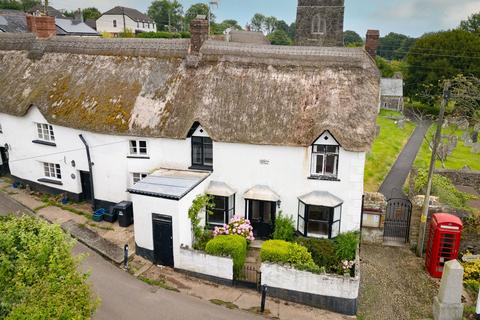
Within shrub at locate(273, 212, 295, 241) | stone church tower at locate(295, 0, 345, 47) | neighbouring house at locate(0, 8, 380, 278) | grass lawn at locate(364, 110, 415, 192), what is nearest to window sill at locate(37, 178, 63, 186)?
neighbouring house at locate(0, 8, 380, 278)

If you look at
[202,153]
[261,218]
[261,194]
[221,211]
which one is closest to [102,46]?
[202,153]

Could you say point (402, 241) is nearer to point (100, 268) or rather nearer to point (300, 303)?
point (300, 303)

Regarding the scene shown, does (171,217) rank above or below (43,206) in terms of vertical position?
above

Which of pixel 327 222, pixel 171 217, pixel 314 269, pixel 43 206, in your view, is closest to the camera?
pixel 314 269

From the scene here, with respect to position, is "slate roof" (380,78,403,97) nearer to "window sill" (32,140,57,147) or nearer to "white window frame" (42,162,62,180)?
"white window frame" (42,162,62,180)

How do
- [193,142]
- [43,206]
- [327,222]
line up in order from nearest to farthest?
[327,222] → [193,142] → [43,206]

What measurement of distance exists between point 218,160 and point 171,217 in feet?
12.2

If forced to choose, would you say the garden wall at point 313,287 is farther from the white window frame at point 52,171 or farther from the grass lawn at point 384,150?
the white window frame at point 52,171

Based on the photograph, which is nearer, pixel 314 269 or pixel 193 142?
pixel 314 269

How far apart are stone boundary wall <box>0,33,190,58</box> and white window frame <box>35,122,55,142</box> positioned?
4423mm

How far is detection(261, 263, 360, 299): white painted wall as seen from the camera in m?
13.8

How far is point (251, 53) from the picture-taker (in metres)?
19.2

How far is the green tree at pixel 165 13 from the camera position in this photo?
109312 mm

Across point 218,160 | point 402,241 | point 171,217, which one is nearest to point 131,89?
point 218,160
